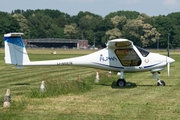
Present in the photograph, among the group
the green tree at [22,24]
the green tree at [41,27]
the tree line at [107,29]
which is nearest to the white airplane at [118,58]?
the tree line at [107,29]

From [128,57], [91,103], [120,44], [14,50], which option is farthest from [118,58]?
[91,103]

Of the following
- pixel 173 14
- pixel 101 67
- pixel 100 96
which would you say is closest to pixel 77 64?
pixel 101 67

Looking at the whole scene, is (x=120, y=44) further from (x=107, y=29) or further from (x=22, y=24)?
(x=22, y=24)

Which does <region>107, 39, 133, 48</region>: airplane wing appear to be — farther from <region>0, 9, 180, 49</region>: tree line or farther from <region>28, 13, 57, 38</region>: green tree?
<region>28, 13, 57, 38</region>: green tree

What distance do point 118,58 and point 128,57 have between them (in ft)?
1.73

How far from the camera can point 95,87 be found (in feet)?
64.1

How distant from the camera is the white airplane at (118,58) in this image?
66.2ft

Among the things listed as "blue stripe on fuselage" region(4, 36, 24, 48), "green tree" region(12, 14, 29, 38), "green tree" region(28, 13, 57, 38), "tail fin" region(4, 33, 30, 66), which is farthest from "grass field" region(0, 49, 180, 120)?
"green tree" region(28, 13, 57, 38)

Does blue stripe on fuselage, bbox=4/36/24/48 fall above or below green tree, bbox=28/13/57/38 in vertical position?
below

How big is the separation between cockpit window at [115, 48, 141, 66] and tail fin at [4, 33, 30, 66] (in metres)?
5.07

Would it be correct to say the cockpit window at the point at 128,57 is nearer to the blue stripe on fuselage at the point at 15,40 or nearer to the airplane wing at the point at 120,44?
the airplane wing at the point at 120,44

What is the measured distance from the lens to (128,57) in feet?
66.5

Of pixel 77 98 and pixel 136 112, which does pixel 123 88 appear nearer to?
pixel 77 98

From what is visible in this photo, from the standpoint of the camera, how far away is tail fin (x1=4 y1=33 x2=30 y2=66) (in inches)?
798
